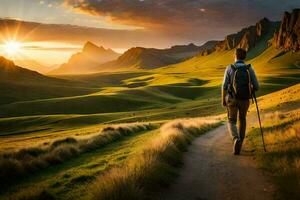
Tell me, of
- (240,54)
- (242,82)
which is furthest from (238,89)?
(240,54)

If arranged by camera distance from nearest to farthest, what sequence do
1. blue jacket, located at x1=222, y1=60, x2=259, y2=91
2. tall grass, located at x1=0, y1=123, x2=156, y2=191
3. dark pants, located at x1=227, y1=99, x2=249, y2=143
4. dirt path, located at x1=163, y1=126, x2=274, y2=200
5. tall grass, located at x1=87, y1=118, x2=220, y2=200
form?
tall grass, located at x1=87, y1=118, x2=220, y2=200 → dirt path, located at x1=163, y1=126, x2=274, y2=200 → blue jacket, located at x1=222, y1=60, x2=259, y2=91 → dark pants, located at x1=227, y1=99, x2=249, y2=143 → tall grass, located at x1=0, y1=123, x2=156, y2=191

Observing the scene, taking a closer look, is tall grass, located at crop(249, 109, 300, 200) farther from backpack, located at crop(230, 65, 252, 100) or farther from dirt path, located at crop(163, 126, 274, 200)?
backpack, located at crop(230, 65, 252, 100)

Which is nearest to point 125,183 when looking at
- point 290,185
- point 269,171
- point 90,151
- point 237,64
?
point 290,185

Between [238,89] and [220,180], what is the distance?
374 cm

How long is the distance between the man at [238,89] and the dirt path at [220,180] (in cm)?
101

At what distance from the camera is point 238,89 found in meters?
11.8

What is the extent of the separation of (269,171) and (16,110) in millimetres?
107256

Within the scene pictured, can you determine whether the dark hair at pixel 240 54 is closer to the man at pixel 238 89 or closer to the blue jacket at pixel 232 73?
the man at pixel 238 89

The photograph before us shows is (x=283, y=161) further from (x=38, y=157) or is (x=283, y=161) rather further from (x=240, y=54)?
(x=38, y=157)

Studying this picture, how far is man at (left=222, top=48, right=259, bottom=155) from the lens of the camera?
1176 centimetres

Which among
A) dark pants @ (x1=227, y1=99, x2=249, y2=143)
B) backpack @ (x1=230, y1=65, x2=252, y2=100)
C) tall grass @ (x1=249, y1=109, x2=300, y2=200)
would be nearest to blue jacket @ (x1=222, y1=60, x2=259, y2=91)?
backpack @ (x1=230, y1=65, x2=252, y2=100)

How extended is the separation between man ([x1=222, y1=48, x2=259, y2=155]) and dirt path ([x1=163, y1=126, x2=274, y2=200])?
3.30 ft

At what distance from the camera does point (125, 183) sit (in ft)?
25.2

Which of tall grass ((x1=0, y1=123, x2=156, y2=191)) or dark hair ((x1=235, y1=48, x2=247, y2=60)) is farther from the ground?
dark hair ((x1=235, y1=48, x2=247, y2=60))
